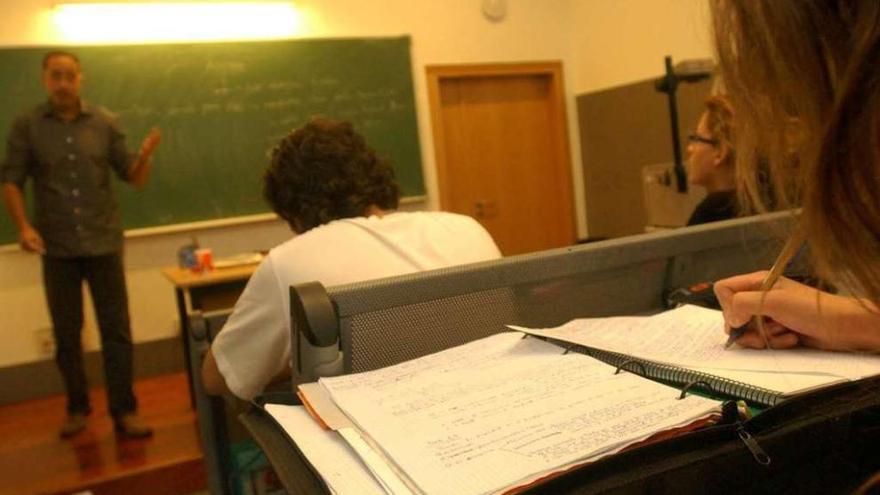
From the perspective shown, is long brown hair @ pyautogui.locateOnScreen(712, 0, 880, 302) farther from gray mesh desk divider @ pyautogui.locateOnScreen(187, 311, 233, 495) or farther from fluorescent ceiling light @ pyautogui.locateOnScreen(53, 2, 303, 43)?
fluorescent ceiling light @ pyautogui.locateOnScreen(53, 2, 303, 43)

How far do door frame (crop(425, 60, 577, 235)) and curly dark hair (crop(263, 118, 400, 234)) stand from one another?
3108 mm

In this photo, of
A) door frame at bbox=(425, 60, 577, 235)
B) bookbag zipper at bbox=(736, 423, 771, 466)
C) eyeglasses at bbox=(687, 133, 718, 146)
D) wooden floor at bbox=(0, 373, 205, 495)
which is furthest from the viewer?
door frame at bbox=(425, 60, 577, 235)

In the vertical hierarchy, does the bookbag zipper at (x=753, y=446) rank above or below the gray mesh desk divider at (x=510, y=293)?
below

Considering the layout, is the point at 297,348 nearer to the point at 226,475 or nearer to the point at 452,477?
the point at 452,477

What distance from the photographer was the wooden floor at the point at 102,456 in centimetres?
268

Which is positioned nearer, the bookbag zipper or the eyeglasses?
the bookbag zipper

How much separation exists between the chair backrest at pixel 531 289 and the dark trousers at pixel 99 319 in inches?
103

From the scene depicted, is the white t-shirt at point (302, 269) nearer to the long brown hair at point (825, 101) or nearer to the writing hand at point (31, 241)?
the long brown hair at point (825, 101)

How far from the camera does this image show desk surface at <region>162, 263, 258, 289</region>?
3.07 meters

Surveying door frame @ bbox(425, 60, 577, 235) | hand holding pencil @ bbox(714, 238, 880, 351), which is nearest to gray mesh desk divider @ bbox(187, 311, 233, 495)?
hand holding pencil @ bbox(714, 238, 880, 351)

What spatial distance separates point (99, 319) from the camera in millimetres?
3078

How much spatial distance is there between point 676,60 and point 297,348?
13.4ft

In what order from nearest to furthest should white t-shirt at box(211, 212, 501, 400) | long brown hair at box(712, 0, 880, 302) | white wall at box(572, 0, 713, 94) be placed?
long brown hair at box(712, 0, 880, 302)
white t-shirt at box(211, 212, 501, 400)
white wall at box(572, 0, 713, 94)

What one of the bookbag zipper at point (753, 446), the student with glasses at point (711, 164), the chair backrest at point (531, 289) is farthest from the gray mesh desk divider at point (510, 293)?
the student with glasses at point (711, 164)
